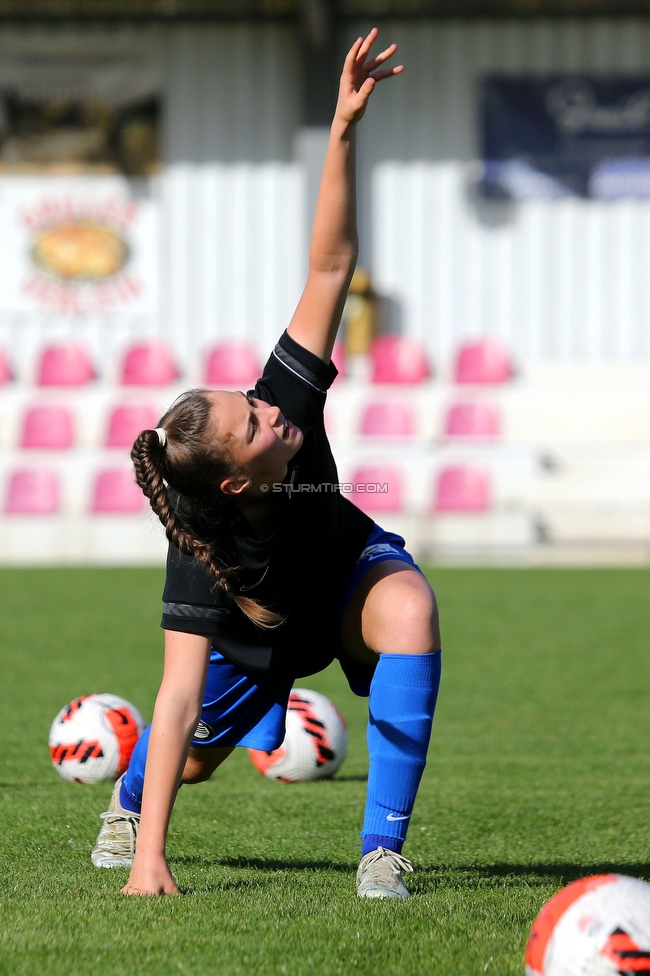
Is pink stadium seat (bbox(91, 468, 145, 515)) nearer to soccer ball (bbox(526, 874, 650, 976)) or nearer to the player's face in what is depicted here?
the player's face

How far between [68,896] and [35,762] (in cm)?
195

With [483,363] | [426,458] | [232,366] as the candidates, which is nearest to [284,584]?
[426,458]

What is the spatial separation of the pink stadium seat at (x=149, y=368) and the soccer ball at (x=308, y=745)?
35.9 ft

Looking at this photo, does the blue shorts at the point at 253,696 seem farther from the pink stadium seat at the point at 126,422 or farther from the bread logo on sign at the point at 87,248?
the bread logo on sign at the point at 87,248

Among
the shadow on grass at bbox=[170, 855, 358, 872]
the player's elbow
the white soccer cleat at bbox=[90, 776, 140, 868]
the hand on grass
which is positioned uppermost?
the player's elbow

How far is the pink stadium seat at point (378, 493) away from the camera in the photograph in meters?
12.3

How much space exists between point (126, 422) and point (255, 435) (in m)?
11.2

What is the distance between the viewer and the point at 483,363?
592 inches

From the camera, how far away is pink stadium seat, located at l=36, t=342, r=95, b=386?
15.4 meters

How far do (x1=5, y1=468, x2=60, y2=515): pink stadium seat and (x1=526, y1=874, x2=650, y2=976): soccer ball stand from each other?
11.1 metres

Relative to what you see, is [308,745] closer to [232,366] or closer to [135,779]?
[135,779]

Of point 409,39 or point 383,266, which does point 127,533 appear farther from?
point 409,39

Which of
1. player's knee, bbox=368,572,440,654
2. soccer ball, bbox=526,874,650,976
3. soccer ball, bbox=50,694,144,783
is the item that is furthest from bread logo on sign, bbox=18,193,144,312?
soccer ball, bbox=526,874,650,976

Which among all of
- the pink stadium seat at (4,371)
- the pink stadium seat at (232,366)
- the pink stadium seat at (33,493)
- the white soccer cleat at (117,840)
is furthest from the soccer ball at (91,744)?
the pink stadium seat at (4,371)
